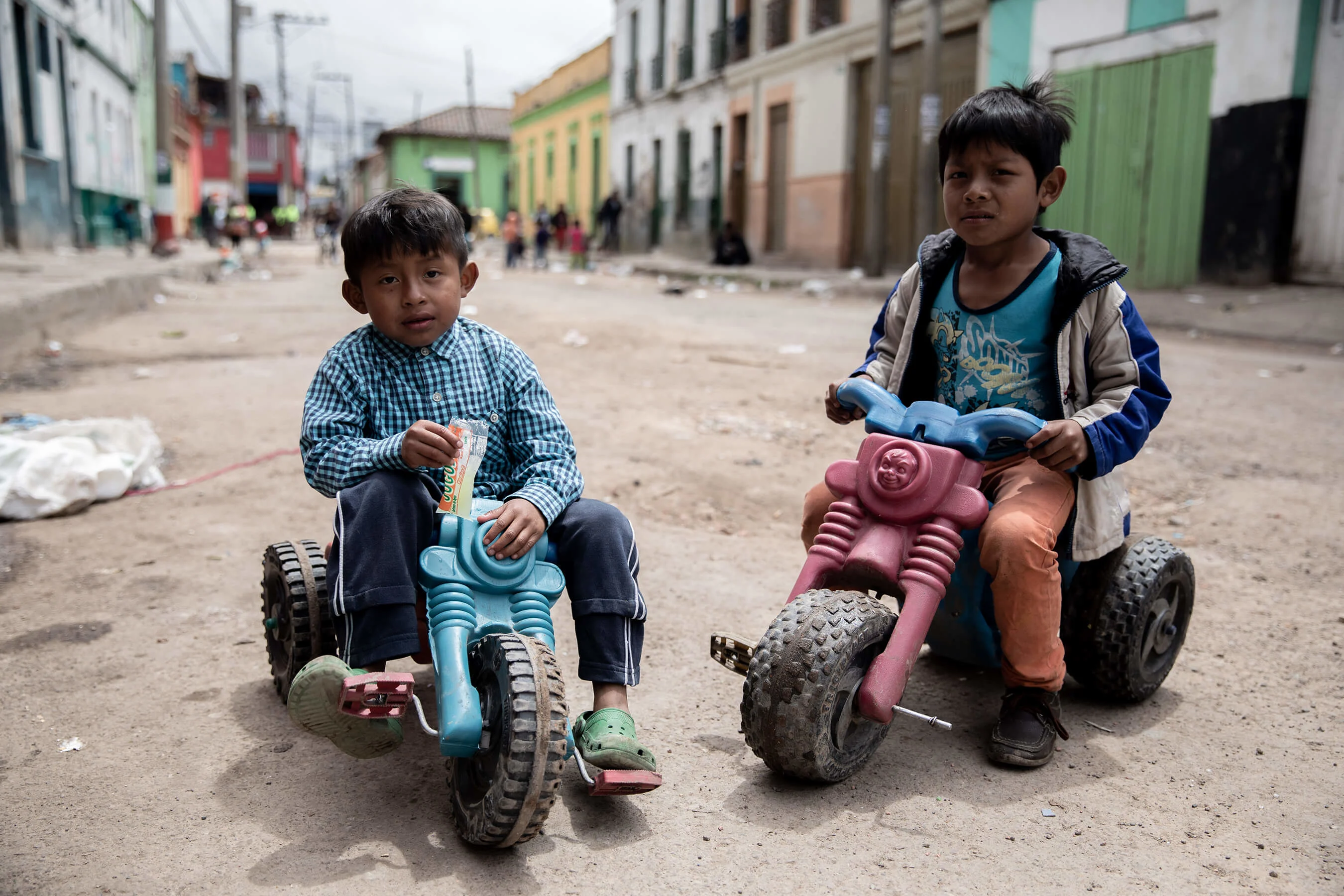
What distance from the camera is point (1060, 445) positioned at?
2.01 meters

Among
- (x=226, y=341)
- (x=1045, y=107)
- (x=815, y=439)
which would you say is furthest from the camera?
(x=226, y=341)

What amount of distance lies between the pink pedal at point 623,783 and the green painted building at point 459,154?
52.1 m

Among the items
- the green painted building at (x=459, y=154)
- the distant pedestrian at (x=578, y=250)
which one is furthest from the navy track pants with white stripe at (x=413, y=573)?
the green painted building at (x=459, y=154)

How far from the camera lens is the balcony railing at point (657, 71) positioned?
27000 millimetres

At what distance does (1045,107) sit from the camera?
2195 mm

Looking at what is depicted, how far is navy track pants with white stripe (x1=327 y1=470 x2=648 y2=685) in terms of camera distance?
1.88 m

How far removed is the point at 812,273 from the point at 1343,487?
42.3 feet

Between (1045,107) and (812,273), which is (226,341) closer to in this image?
(1045,107)

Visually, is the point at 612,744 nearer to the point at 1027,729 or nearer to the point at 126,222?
the point at 1027,729

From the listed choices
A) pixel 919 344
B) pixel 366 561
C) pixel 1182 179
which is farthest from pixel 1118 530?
pixel 1182 179

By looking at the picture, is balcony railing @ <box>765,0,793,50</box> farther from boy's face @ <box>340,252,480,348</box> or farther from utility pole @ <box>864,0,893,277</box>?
boy's face @ <box>340,252,480,348</box>

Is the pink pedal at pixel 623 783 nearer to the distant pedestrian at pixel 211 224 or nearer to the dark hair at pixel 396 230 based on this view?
the dark hair at pixel 396 230

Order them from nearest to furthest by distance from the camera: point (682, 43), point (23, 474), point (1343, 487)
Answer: point (23, 474), point (1343, 487), point (682, 43)

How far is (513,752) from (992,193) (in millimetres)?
1433
